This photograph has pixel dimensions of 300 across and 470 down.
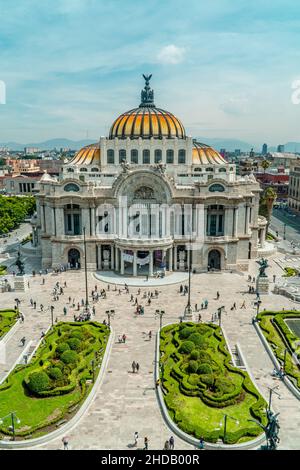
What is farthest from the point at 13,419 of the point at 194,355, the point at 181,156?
the point at 181,156

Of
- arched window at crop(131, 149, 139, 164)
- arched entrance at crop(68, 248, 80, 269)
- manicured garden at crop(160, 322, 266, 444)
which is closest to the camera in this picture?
manicured garden at crop(160, 322, 266, 444)

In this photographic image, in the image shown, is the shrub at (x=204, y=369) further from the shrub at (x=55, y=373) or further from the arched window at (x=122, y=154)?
the arched window at (x=122, y=154)

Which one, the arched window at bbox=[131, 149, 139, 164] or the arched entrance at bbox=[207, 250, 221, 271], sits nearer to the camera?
the arched entrance at bbox=[207, 250, 221, 271]

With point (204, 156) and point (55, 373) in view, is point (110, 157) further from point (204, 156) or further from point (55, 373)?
point (55, 373)

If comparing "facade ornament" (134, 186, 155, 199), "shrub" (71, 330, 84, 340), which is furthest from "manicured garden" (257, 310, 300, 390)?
"facade ornament" (134, 186, 155, 199)

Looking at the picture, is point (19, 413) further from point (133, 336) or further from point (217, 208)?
point (217, 208)

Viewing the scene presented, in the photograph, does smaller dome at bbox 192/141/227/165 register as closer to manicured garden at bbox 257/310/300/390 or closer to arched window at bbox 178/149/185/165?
arched window at bbox 178/149/185/165

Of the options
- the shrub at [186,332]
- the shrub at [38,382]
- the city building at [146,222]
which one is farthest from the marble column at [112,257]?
the shrub at [38,382]

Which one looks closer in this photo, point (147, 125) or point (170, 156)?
point (170, 156)
